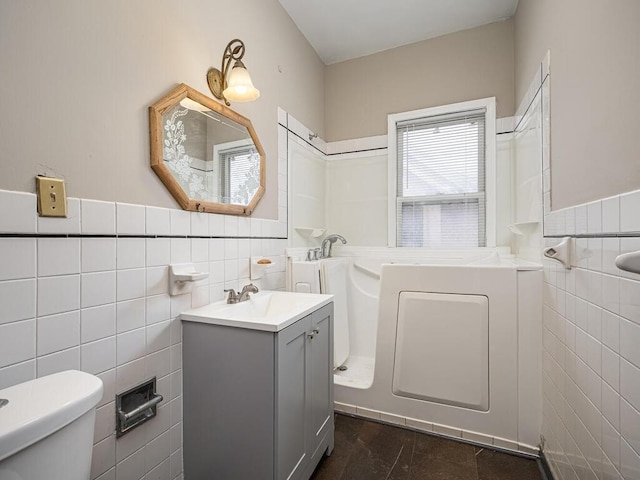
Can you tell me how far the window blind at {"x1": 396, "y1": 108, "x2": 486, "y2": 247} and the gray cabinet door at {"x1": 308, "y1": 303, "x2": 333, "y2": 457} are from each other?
1342mm

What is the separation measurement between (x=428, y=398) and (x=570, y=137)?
1518mm

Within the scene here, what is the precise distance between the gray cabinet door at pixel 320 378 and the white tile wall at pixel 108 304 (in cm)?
54

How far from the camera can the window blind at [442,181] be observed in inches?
96.0

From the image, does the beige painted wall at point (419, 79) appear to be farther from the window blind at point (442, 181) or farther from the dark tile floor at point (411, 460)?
the dark tile floor at point (411, 460)

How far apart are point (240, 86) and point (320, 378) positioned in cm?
147

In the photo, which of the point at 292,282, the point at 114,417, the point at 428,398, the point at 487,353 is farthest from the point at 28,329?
the point at 487,353

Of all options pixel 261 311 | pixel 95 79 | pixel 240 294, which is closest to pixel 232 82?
pixel 95 79

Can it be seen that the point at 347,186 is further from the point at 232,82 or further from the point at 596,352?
the point at 596,352

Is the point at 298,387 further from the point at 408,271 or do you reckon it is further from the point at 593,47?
the point at 593,47

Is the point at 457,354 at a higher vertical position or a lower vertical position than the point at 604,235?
lower

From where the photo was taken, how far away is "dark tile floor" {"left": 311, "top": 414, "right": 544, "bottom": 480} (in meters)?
1.47

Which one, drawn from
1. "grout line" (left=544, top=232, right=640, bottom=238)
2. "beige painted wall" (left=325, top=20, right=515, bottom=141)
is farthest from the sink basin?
"beige painted wall" (left=325, top=20, right=515, bottom=141)

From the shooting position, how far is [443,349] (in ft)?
5.84

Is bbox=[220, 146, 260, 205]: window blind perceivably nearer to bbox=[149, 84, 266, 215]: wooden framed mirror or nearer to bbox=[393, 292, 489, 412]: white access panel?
bbox=[149, 84, 266, 215]: wooden framed mirror
